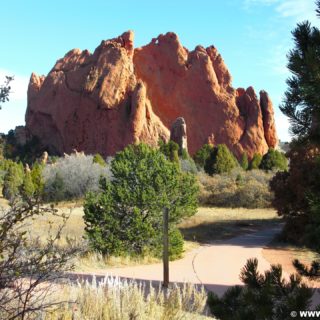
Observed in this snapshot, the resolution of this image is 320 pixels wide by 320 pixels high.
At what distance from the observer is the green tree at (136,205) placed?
1409 centimetres

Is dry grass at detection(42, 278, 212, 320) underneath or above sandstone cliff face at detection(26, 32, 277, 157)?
underneath

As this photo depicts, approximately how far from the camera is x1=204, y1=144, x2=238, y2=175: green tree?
143 feet

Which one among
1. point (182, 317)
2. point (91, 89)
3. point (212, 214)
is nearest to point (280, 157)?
point (212, 214)

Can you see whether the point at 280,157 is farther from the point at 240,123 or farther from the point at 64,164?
the point at 240,123

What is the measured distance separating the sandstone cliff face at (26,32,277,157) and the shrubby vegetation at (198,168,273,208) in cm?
3111

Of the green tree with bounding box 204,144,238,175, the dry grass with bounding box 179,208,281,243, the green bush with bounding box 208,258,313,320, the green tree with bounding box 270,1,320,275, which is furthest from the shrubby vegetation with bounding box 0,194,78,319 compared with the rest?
the green tree with bounding box 204,144,238,175

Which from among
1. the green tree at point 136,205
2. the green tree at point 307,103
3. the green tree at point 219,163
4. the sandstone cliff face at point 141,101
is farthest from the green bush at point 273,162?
the green tree at point 307,103

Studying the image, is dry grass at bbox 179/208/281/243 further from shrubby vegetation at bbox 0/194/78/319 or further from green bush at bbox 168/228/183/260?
shrubby vegetation at bbox 0/194/78/319

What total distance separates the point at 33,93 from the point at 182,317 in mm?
77979

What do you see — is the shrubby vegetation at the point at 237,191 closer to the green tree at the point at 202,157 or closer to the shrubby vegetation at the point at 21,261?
the green tree at the point at 202,157

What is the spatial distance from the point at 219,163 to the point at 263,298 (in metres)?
41.2

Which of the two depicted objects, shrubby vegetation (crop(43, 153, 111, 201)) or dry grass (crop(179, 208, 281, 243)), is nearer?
dry grass (crop(179, 208, 281, 243))

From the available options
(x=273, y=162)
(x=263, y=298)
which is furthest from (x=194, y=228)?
(x=273, y=162)

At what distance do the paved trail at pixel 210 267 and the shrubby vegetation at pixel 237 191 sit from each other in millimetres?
15877
